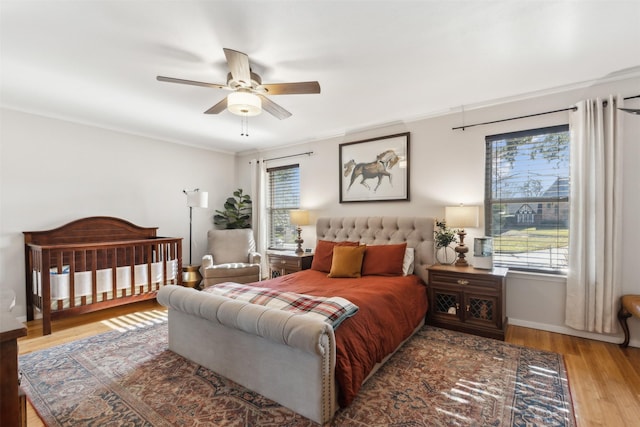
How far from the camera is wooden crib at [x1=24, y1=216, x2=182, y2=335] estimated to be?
3176 mm

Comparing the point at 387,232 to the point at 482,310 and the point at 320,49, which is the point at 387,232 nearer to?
the point at 482,310

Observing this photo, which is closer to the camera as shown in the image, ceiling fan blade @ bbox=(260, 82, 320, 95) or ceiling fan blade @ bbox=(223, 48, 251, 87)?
ceiling fan blade @ bbox=(223, 48, 251, 87)

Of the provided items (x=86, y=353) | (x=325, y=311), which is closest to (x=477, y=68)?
(x=325, y=311)

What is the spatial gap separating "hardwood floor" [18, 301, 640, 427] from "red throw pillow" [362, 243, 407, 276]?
1252mm

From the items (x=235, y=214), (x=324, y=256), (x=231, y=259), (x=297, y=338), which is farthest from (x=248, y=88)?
(x=235, y=214)

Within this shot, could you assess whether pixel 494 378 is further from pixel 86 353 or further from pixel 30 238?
pixel 30 238

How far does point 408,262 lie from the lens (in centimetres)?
340

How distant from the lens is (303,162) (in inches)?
197

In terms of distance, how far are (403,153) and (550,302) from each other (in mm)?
2319

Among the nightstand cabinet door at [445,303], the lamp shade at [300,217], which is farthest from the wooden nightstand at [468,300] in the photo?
the lamp shade at [300,217]

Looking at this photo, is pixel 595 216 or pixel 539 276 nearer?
pixel 595 216

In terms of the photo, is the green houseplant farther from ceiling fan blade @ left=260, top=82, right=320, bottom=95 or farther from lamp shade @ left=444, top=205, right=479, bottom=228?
lamp shade @ left=444, top=205, right=479, bottom=228

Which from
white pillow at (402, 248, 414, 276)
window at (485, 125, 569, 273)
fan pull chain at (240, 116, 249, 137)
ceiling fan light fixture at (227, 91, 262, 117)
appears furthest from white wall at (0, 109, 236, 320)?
window at (485, 125, 569, 273)

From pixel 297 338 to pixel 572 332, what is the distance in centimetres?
298
